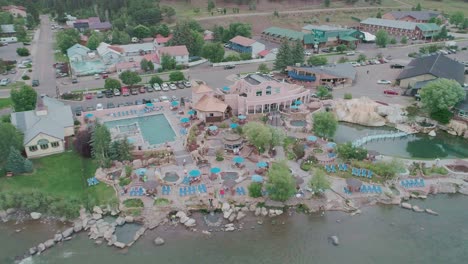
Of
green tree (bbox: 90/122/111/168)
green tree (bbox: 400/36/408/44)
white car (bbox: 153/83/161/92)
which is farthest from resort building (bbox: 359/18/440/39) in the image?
green tree (bbox: 90/122/111/168)

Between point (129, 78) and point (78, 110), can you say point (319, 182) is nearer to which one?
point (78, 110)

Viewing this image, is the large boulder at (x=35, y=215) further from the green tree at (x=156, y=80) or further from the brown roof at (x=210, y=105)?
the green tree at (x=156, y=80)

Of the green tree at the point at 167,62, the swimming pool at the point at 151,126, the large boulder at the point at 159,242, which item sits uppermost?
the green tree at the point at 167,62

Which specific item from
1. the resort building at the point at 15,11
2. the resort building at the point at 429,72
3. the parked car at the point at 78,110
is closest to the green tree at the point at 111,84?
the parked car at the point at 78,110

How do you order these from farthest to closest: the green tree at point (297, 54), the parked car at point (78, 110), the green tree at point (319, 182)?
the green tree at point (297, 54) < the parked car at point (78, 110) < the green tree at point (319, 182)

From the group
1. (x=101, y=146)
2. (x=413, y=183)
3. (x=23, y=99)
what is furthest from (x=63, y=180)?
(x=413, y=183)

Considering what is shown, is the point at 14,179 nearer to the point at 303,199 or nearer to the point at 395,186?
the point at 303,199

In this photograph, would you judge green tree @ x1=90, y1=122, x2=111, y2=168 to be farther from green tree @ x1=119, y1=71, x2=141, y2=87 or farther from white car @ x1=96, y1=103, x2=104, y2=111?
green tree @ x1=119, y1=71, x2=141, y2=87
